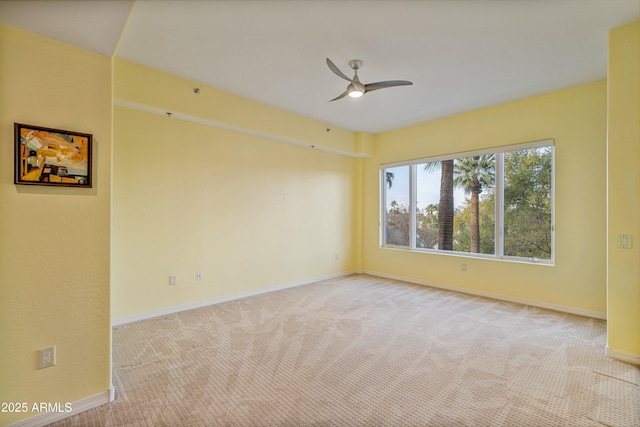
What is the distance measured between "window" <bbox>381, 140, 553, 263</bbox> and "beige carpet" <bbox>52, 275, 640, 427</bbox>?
1093 millimetres

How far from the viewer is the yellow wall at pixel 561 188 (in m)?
3.63

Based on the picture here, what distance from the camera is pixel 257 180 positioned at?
4.72 m

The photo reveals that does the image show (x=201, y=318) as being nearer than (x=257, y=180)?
Yes

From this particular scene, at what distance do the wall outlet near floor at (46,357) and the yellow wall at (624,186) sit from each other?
4305 mm

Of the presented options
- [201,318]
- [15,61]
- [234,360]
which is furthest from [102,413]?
[15,61]

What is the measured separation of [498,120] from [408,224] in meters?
2.25

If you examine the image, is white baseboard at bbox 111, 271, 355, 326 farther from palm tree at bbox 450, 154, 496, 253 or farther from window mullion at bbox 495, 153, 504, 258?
window mullion at bbox 495, 153, 504, 258

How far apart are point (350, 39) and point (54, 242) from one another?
9.09 ft

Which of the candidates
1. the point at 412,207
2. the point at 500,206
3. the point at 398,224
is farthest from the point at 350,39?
the point at 398,224

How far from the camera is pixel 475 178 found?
4.81 metres

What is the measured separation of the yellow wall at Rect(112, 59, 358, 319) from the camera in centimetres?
347

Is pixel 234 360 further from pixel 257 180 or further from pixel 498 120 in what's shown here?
pixel 498 120

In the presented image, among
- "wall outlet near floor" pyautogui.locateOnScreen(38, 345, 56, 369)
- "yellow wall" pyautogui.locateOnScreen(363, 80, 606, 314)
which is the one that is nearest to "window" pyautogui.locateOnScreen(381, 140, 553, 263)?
"yellow wall" pyautogui.locateOnScreen(363, 80, 606, 314)

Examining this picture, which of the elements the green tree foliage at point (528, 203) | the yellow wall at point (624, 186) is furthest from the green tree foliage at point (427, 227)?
the yellow wall at point (624, 186)
